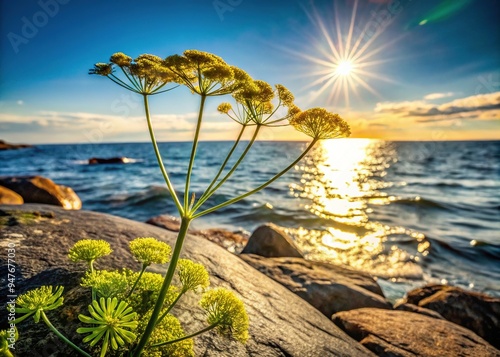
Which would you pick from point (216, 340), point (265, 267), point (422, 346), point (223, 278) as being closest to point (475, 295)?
point (422, 346)

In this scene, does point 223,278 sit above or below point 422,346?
above

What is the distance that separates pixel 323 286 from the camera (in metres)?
5.21

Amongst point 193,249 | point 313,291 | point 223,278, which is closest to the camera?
point 223,278

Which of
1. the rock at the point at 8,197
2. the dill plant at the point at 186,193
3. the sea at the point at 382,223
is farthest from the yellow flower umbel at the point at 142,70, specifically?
the rock at the point at 8,197

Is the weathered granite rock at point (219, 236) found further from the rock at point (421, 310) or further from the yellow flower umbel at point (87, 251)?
the yellow flower umbel at point (87, 251)

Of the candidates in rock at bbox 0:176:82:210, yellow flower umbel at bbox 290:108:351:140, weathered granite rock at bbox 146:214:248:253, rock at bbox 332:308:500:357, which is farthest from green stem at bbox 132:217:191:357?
rock at bbox 0:176:82:210

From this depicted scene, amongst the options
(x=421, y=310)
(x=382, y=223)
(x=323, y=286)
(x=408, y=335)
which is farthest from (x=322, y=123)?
(x=382, y=223)

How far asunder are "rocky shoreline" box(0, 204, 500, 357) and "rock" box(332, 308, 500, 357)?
1 centimetres

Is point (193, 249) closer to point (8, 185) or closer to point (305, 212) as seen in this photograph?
point (8, 185)

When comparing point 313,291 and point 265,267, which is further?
point 265,267

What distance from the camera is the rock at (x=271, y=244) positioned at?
24.9 feet

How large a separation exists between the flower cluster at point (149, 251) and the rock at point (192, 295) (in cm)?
84

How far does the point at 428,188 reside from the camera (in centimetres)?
2744

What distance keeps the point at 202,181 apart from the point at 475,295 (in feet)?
83.9
